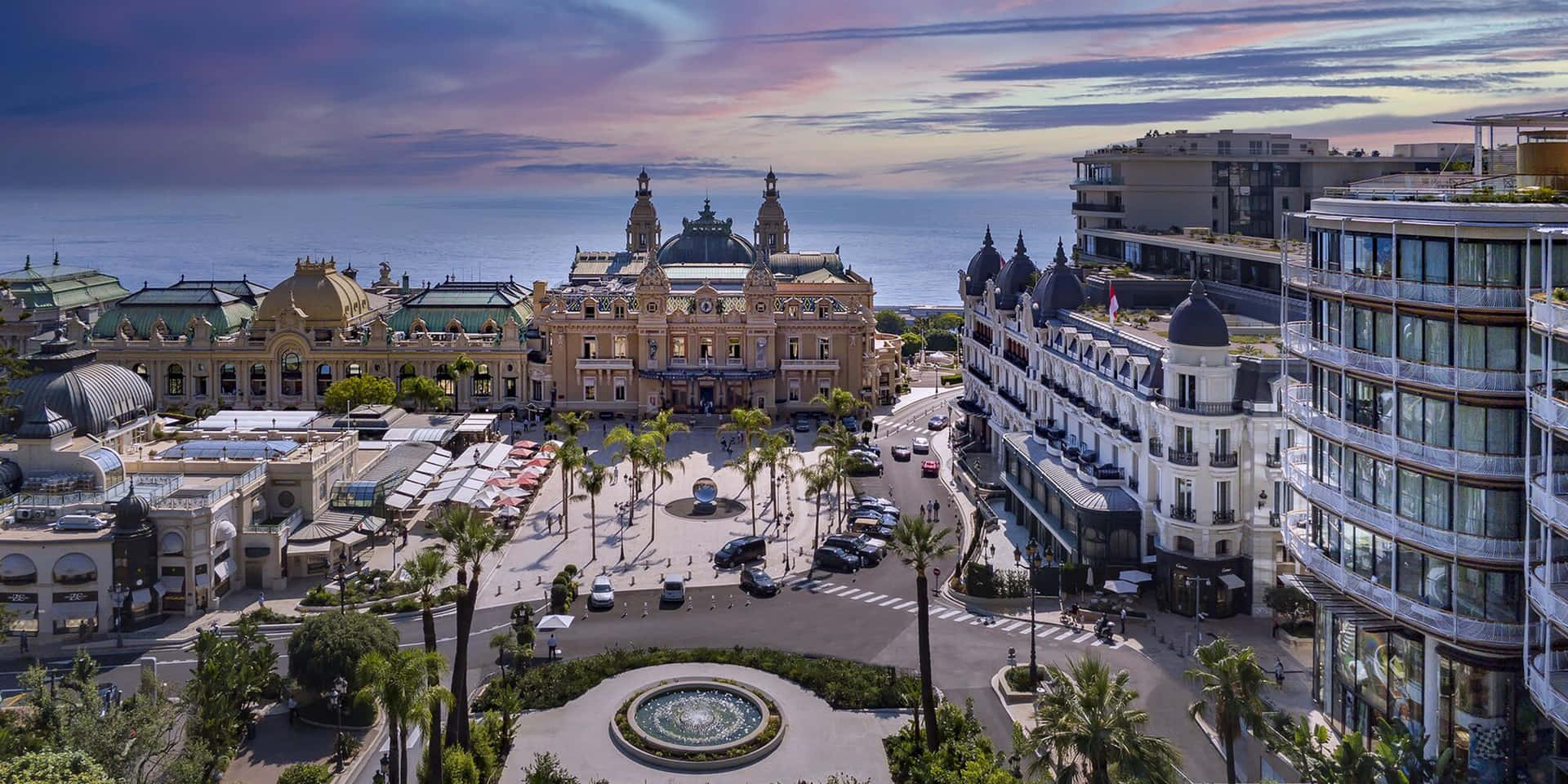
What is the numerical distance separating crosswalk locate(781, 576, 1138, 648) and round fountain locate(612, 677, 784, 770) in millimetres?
9907

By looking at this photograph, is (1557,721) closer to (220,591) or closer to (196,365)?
(220,591)

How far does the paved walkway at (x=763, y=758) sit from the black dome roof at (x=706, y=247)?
9730 centimetres

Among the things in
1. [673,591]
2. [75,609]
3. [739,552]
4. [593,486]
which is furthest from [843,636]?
[75,609]

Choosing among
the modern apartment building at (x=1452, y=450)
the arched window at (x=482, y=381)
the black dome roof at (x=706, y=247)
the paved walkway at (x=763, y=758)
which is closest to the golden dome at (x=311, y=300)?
the arched window at (x=482, y=381)

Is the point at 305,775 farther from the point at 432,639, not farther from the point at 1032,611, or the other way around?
the point at 1032,611

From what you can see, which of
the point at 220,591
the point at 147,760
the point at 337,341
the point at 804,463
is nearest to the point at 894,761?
the point at 147,760

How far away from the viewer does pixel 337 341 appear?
390 feet

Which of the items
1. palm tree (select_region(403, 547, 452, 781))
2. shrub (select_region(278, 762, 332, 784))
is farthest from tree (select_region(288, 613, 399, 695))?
palm tree (select_region(403, 547, 452, 781))

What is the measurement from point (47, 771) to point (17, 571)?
31214 millimetres

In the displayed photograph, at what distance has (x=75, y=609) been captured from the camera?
191 ft

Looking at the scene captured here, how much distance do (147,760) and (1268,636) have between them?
1688 inches

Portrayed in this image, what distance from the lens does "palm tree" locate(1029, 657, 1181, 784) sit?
3259 centimetres

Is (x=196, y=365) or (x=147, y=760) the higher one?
(x=196, y=365)

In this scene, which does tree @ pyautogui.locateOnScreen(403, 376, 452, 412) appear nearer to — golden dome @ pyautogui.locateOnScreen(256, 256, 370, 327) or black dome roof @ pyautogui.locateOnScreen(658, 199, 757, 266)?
golden dome @ pyautogui.locateOnScreen(256, 256, 370, 327)
